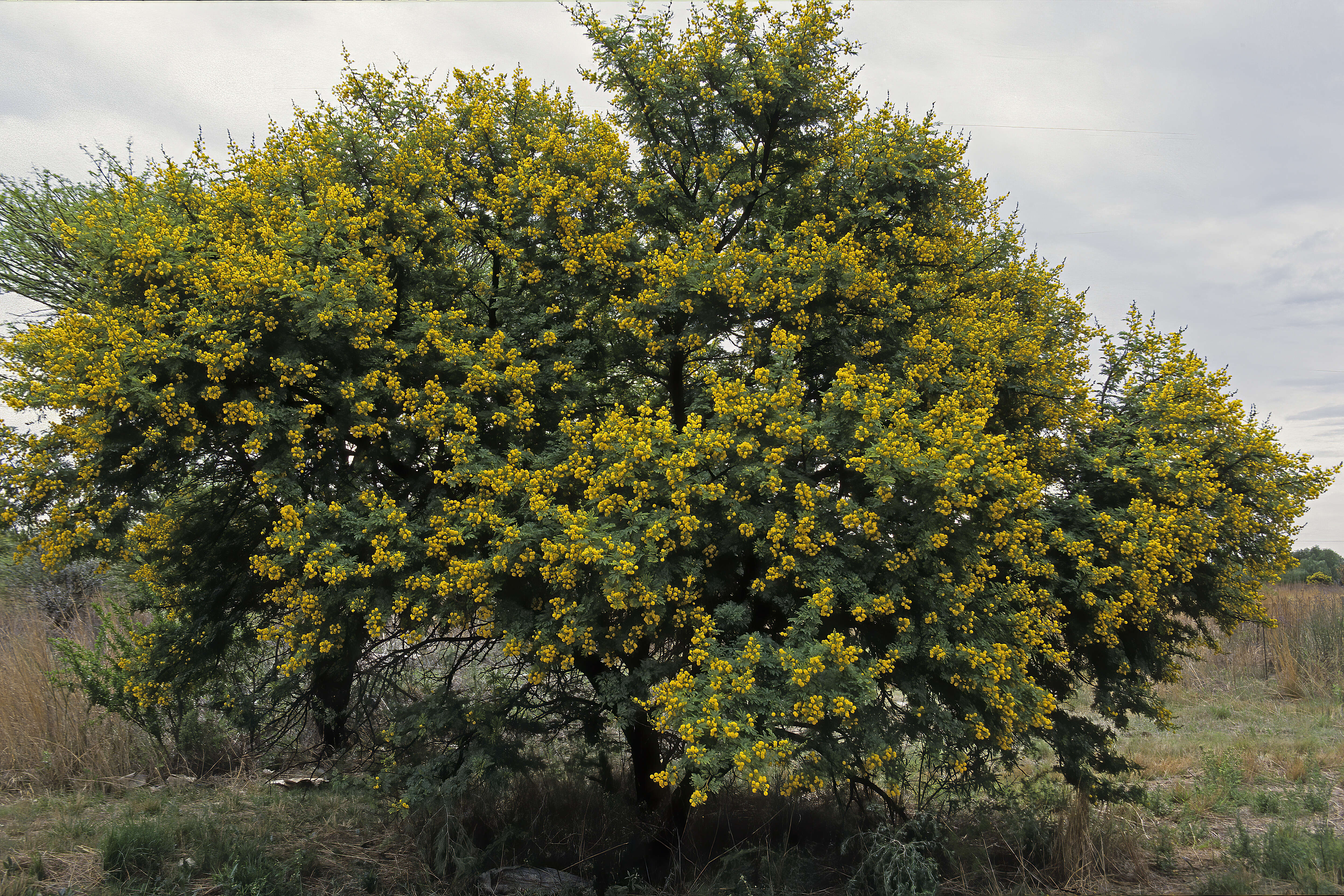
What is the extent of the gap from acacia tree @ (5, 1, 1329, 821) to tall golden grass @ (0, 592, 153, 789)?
2817 millimetres

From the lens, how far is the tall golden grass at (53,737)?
10.1m

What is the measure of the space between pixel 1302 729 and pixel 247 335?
53.3ft

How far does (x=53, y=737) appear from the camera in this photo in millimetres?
10500

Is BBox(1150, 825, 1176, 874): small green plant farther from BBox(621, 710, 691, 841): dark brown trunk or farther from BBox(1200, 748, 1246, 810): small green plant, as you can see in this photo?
BBox(621, 710, 691, 841): dark brown trunk

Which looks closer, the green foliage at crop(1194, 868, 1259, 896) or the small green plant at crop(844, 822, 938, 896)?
the green foliage at crop(1194, 868, 1259, 896)

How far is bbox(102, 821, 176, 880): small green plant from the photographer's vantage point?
25.0ft

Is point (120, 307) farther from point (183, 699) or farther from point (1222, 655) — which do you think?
point (1222, 655)

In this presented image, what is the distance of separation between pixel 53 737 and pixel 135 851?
401 centimetres

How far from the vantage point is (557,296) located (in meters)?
8.34

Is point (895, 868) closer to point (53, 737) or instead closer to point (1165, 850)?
point (1165, 850)

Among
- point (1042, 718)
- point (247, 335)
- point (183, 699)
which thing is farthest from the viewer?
point (183, 699)

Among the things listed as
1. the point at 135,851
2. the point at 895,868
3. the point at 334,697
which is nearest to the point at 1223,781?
the point at 895,868

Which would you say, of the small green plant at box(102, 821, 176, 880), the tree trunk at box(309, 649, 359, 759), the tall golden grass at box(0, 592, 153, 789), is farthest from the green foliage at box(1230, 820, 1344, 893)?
the tall golden grass at box(0, 592, 153, 789)

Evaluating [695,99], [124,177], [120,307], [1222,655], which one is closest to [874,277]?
[695,99]
